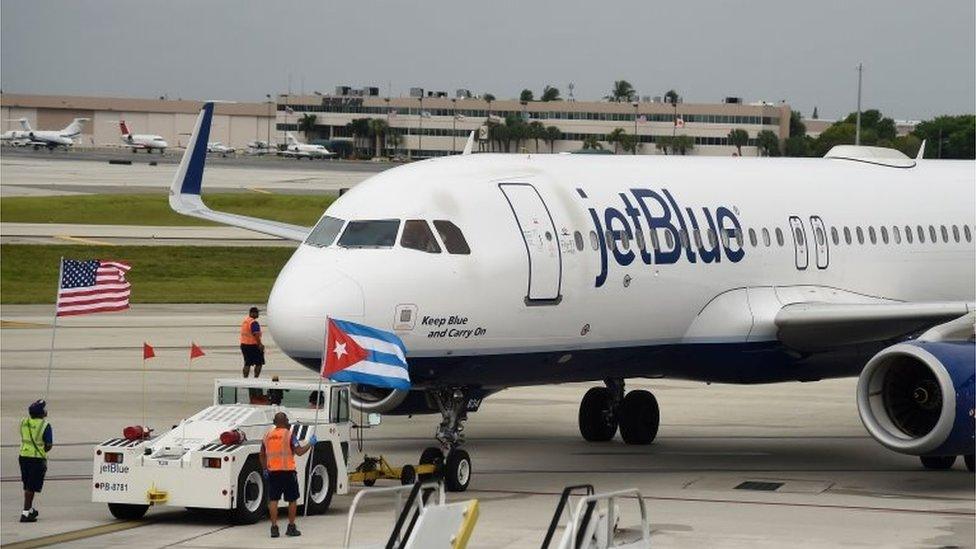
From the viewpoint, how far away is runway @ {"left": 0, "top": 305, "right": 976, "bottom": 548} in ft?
70.3

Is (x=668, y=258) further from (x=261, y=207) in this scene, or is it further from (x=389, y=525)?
(x=261, y=207)

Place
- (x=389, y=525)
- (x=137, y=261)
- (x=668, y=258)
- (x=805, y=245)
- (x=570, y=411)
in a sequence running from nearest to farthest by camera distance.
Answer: (x=389, y=525), (x=668, y=258), (x=805, y=245), (x=570, y=411), (x=137, y=261)

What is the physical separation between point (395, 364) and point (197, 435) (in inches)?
102

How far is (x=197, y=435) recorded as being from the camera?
74.5 feet

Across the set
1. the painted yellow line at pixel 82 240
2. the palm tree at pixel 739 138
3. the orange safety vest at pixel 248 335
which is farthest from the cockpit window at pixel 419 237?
the palm tree at pixel 739 138

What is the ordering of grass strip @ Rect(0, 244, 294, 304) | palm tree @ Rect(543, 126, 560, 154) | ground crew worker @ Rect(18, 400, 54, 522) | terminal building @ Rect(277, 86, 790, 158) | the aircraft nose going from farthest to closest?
palm tree @ Rect(543, 126, 560, 154) → terminal building @ Rect(277, 86, 790, 158) → grass strip @ Rect(0, 244, 294, 304) → the aircraft nose → ground crew worker @ Rect(18, 400, 54, 522)

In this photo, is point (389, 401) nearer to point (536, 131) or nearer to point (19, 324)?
point (19, 324)

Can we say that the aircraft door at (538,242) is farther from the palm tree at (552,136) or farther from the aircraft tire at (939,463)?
the palm tree at (552,136)

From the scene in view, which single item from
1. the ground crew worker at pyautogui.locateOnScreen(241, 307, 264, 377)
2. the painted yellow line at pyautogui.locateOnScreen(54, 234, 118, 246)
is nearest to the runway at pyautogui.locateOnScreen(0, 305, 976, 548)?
the ground crew worker at pyautogui.locateOnScreen(241, 307, 264, 377)

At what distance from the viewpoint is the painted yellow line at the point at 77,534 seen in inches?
798

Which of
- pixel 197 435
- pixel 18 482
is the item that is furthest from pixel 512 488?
pixel 18 482

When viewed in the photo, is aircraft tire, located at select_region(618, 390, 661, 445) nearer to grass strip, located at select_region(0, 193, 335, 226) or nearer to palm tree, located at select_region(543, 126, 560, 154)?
grass strip, located at select_region(0, 193, 335, 226)

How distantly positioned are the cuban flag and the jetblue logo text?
4001 millimetres

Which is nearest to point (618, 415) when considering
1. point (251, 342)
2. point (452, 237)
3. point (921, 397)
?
point (921, 397)
